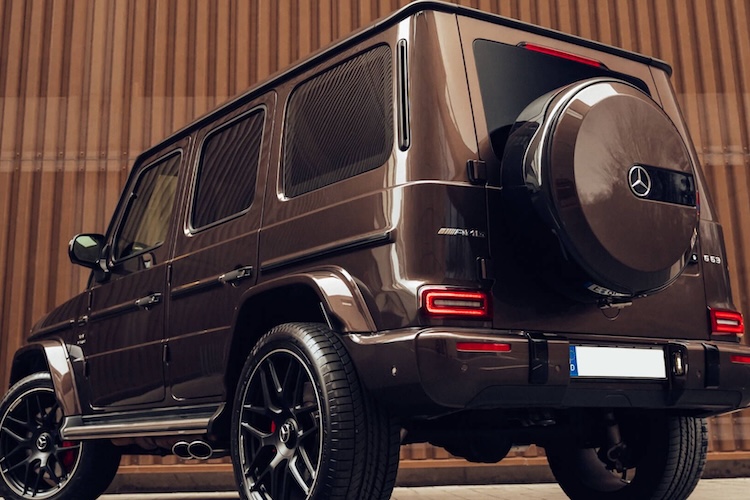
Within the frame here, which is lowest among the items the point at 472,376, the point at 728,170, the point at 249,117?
the point at 472,376

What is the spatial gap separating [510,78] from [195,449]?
2.03m

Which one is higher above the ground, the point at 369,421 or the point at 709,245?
the point at 709,245

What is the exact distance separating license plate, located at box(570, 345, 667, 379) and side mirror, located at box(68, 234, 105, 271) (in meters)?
2.89

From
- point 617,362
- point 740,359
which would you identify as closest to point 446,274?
point 617,362

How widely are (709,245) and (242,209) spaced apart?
1990 millimetres

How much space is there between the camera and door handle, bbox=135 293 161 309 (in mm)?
4031

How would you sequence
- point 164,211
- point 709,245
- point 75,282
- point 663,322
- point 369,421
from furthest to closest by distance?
point 75,282 < point 164,211 < point 709,245 < point 663,322 < point 369,421

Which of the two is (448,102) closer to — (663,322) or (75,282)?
(663,322)

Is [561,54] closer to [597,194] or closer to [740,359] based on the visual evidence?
[597,194]

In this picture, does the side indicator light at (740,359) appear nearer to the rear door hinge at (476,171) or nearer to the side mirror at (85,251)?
the rear door hinge at (476,171)

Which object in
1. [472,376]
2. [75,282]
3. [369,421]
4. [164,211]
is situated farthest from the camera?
[75,282]

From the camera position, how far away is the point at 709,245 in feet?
11.1

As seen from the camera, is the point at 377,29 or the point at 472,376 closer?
the point at 472,376

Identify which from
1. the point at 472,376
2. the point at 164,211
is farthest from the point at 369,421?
the point at 164,211
